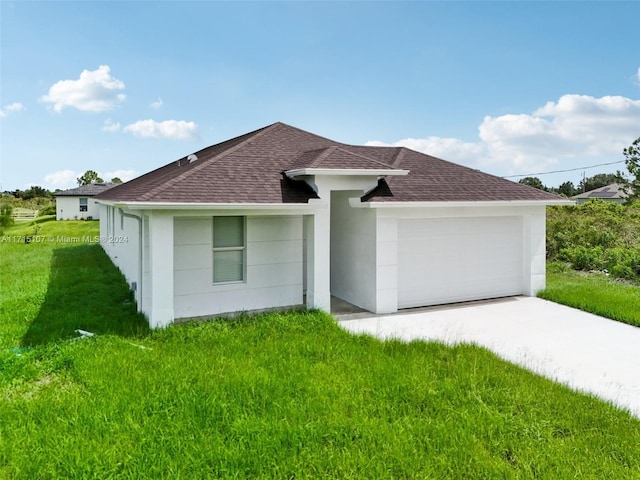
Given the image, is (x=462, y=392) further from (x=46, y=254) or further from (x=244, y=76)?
(x=46, y=254)

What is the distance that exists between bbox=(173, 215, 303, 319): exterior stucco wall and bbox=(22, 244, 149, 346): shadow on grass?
121cm

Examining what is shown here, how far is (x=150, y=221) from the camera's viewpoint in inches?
318

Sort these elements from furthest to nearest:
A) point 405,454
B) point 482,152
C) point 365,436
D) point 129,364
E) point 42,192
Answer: point 42,192
point 482,152
point 129,364
point 365,436
point 405,454

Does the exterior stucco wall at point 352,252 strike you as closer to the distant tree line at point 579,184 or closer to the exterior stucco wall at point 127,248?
the exterior stucco wall at point 127,248

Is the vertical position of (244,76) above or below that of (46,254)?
above

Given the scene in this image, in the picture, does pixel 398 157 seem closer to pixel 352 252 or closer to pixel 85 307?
pixel 352 252

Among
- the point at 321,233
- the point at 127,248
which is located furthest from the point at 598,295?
the point at 127,248

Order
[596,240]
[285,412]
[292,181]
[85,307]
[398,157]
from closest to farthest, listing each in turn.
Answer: [285,412]
[85,307]
[292,181]
[398,157]
[596,240]

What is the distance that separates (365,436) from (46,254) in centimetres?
2162

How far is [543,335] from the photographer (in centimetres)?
841

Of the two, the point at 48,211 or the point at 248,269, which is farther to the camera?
the point at 48,211

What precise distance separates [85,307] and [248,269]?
4.04 metres

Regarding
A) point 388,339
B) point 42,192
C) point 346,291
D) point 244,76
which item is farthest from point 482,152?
point 42,192

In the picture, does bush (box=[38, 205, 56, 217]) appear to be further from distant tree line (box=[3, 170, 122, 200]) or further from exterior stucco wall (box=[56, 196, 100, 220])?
distant tree line (box=[3, 170, 122, 200])
